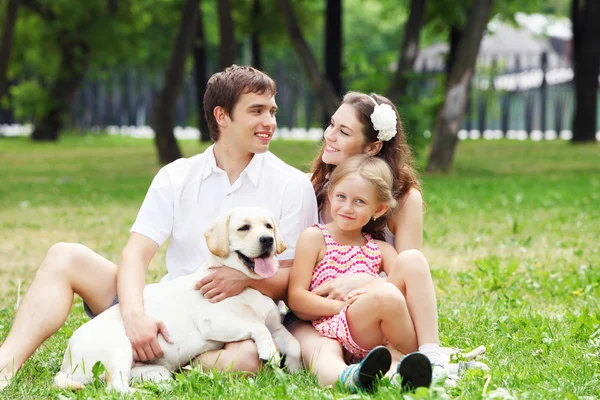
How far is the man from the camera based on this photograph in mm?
4668

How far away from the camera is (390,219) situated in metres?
5.20

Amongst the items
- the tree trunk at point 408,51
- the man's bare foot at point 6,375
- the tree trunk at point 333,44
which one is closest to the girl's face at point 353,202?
the man's bare foot at point 6,375

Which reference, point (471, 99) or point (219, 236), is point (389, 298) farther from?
point (471, 99)

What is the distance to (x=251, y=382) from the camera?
429cm

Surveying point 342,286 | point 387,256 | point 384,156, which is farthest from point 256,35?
point 342,286

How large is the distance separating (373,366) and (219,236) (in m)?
1.03

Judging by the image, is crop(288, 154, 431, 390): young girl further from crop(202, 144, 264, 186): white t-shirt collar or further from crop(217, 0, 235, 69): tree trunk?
crop(217, 0, 235, 69): tree trunk

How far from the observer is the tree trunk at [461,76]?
1566 centimetres

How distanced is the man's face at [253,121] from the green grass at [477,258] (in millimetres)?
1260

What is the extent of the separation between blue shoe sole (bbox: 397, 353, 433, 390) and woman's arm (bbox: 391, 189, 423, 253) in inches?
47.7

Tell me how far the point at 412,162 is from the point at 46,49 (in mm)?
27087

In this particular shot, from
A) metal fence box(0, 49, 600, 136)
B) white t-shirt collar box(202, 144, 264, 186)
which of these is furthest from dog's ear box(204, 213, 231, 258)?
metal fence box(0, 49, 600, 136)

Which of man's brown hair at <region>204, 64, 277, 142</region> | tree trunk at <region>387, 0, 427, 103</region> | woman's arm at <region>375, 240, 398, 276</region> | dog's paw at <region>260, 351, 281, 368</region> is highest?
tree trunk at <region>387, 0, 427, 103</region>

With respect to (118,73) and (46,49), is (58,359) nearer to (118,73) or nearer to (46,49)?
(46,49)
